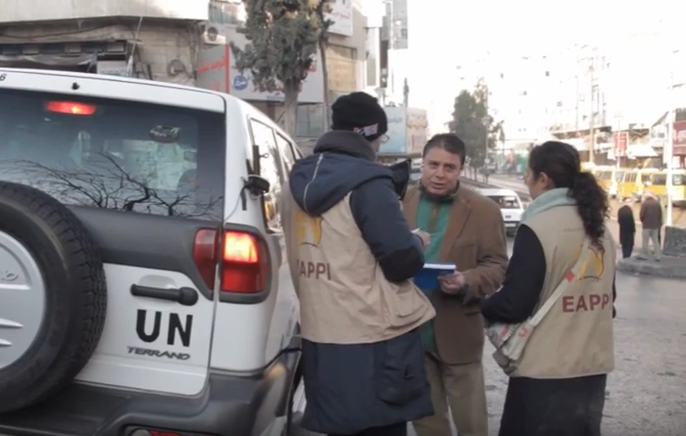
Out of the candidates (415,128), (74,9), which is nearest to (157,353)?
(74,9)

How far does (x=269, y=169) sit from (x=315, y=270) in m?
0.90

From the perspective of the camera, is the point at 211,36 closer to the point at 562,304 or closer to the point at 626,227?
the point at 626,227

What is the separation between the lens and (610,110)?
76.4 meters

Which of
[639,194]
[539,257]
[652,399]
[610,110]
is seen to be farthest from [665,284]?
[610,110]

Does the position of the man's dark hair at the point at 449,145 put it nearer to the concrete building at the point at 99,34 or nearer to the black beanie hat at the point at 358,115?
the black beanie hat at the point at 358,115

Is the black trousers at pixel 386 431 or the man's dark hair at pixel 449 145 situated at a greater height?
the man's dark hair at pixel 449 145

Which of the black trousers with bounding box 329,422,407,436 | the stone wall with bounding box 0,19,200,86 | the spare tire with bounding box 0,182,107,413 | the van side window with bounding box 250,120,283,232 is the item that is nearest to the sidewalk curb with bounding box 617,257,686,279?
the stone wall with bounding box 0,19,200,86

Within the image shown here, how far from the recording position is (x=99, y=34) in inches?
858

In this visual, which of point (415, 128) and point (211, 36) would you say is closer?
point (211, 36)

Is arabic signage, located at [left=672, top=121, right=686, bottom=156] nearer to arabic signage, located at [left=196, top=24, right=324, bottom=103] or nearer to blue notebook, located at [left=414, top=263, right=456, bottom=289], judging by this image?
arabic signage, located at [left=196, top=24, right=324, bottom=103]

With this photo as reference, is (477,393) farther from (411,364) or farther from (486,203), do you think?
(411,364)

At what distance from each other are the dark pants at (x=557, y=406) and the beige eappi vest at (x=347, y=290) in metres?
0.63

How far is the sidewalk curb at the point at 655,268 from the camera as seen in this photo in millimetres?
18700

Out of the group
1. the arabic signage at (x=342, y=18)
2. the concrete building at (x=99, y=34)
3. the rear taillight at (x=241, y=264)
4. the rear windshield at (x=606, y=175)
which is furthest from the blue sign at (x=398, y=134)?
the rear taillight at (x=241, y=264)
